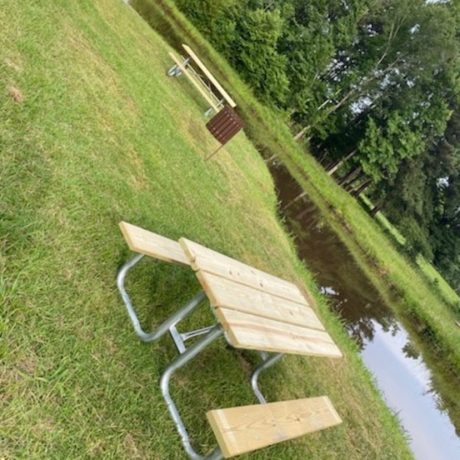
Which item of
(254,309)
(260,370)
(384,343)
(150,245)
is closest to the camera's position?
(254,309)

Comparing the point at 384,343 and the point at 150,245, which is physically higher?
the point at 150,245

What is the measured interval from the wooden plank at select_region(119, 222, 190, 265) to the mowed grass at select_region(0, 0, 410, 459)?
321mm

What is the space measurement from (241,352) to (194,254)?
1.62 meters

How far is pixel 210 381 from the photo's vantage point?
11.0ft

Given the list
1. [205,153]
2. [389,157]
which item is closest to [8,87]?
[205,153]

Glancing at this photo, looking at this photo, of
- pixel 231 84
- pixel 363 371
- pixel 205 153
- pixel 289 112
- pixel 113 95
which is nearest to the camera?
pixel 113 95

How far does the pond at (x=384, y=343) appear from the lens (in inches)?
301

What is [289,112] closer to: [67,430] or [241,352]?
[241,352]

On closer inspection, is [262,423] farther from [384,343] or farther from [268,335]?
[384,343]

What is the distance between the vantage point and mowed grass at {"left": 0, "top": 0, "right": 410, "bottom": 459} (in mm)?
2271

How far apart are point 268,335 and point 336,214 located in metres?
13.5

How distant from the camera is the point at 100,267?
3.02 meters

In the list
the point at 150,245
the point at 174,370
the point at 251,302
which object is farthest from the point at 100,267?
the point at 251,302

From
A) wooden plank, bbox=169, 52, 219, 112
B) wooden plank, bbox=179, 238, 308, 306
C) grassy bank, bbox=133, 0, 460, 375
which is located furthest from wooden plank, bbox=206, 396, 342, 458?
grassy bank, bbox=133, 0, 460, 375
